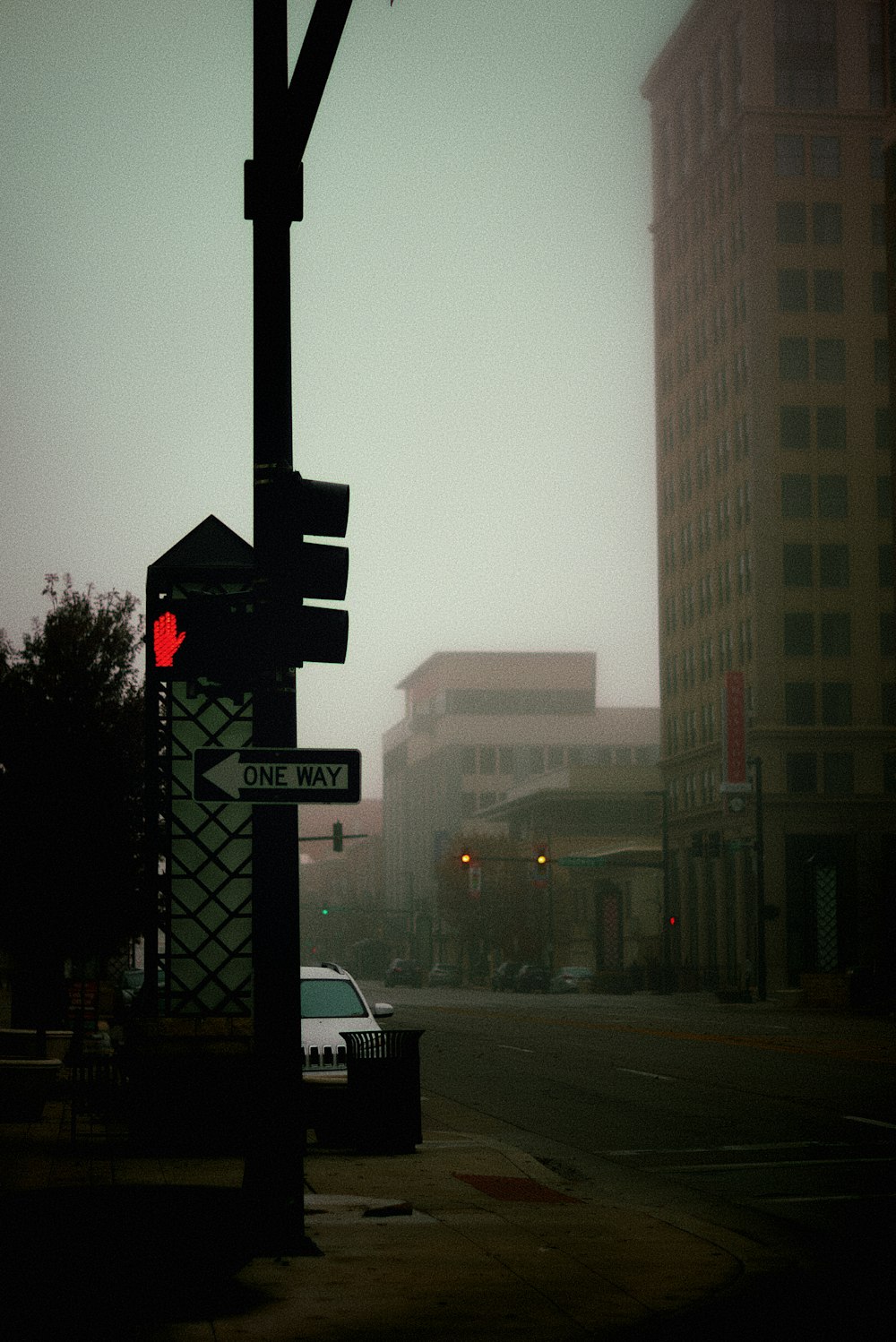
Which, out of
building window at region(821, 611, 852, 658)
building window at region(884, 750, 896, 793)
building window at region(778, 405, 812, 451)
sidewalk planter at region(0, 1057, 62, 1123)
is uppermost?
building window at region(778, 405, 812, 451)

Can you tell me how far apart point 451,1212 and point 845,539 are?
76896 millimetres

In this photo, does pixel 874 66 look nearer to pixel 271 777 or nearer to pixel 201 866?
pixel 201 866

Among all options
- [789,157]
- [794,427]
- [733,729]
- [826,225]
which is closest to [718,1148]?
[733,729]

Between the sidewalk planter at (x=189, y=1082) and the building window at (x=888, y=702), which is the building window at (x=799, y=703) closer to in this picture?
the building window at (x=888, y=702)

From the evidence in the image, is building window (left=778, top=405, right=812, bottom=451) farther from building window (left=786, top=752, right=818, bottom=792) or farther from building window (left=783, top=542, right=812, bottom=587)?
building window (left=786, top=752, right=818, bottom=792)

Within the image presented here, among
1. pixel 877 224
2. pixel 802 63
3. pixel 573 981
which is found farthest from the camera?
pixel 802 63

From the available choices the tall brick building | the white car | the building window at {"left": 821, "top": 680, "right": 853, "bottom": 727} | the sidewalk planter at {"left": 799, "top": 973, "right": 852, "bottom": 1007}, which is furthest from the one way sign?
the building window at {"left": 821, "top": 680, "right": 853, "bottom": 727}

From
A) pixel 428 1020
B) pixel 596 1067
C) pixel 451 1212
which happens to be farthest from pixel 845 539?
pixel 451 1212

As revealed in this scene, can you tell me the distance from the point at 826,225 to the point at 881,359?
24.8ft

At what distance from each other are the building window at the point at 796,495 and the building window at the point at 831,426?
6.82ft

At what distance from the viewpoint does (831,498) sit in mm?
85000

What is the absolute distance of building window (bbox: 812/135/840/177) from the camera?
8769 centimetres

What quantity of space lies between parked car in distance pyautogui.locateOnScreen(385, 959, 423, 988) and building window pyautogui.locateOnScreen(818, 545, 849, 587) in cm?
3776

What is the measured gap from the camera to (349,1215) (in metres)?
10.9
